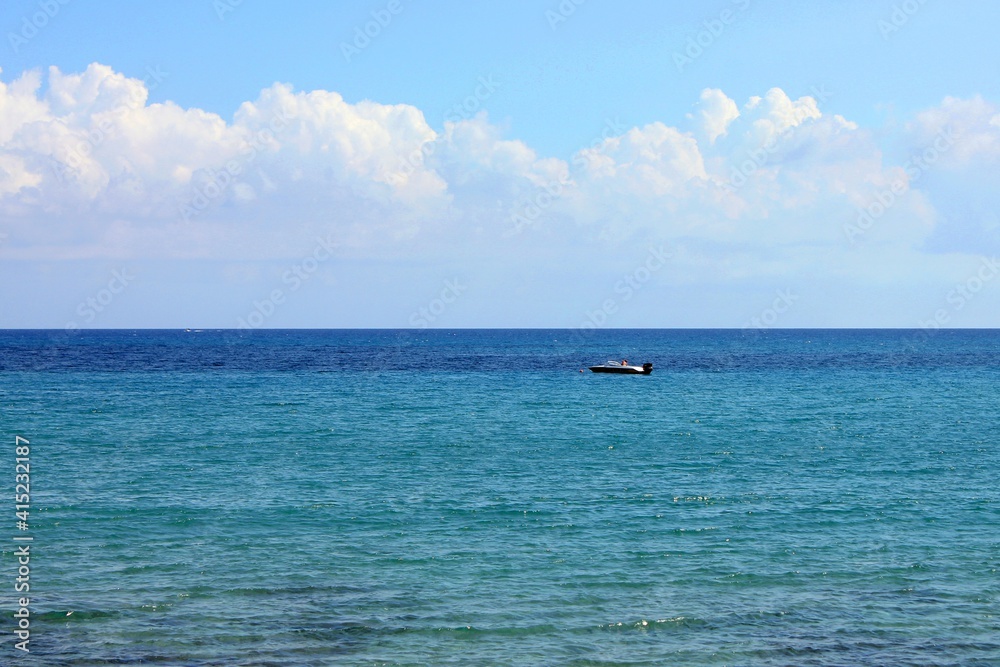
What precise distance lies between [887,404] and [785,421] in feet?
54.6

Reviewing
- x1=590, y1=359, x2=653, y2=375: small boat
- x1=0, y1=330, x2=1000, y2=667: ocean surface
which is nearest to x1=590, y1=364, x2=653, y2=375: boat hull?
x1=590, y1=359, x2=653, y2=375: small boat

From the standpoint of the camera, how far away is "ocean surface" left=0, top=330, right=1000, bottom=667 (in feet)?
65.1

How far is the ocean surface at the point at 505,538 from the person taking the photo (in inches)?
781

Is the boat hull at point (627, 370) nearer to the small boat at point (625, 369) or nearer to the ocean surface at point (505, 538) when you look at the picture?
the small boat at point (625, 369)

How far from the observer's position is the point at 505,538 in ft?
92.5

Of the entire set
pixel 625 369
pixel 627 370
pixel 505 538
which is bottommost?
pixel 505 538

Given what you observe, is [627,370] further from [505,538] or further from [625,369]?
[505,538]

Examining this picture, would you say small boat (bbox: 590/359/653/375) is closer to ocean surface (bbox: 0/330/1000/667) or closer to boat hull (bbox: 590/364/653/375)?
boat hull (bbox: 590/364/653/375)

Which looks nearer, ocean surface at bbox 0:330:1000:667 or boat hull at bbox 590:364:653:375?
ocean surface at bbox 0:330:1000:667

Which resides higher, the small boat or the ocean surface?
the small boat

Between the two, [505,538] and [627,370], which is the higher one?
[627,370]

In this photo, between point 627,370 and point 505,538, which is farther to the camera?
point 627,370

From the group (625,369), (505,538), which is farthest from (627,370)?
(505,538)

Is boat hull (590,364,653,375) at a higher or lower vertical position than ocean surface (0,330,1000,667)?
higher
